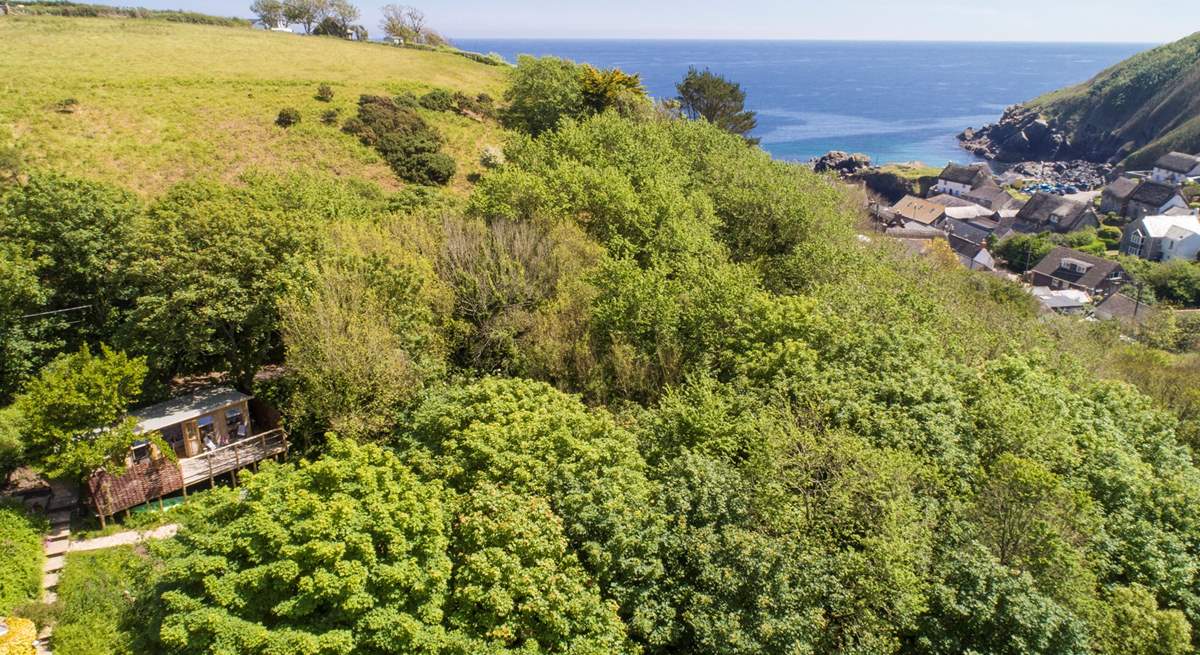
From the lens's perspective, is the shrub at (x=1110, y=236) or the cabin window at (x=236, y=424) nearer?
the cabin window at (x=236, y=424)

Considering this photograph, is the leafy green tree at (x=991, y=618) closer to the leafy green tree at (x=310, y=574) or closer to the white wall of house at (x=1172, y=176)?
the leafy green tree at (x=310, y=574)

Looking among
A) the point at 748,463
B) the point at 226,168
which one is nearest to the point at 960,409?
the point at 748,463

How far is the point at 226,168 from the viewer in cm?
4219

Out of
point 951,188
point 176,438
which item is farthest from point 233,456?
point 951,188

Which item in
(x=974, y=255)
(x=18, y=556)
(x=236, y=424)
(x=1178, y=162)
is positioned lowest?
(x=974, y=255)

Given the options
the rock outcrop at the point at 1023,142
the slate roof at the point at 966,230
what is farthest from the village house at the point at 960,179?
the rock outcrop at the point at 1023,142

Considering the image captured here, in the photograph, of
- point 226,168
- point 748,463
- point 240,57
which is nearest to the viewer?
point 748,463

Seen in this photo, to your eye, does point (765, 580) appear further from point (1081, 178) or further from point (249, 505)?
point (1081, 178)

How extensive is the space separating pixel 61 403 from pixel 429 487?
11.8 metres

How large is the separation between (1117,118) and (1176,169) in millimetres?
48730

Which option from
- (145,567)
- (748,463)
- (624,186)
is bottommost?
(145,567)

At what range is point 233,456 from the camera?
71.3 ft

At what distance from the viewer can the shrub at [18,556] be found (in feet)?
52.3

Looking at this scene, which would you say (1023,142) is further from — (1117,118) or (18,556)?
(18,556)
